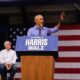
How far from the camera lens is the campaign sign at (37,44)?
557 cm

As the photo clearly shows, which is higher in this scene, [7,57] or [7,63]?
[7,57]

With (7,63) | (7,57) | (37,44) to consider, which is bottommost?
(7,63)

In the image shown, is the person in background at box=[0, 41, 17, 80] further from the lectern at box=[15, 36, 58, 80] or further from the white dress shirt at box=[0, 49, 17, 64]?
the lectern at box=[15, 36, 58, 80]

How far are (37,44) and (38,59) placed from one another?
21cm

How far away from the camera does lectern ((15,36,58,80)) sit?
554 cm

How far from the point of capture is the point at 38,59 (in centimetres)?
556

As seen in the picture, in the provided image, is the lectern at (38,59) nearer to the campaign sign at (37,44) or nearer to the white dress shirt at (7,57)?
the campaign sign at (37,44)

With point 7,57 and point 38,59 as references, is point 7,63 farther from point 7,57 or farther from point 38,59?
point 38,59

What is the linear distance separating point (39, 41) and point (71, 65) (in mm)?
3316

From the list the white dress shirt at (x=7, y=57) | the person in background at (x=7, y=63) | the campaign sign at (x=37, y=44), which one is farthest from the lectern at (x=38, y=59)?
the white dress shirt at (x=7, y=57)

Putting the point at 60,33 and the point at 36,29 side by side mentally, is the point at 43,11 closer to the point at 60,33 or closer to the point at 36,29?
the point at 60,33

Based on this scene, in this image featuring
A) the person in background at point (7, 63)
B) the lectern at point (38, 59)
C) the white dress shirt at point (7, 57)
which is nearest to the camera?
the lectern at point (38, 59)

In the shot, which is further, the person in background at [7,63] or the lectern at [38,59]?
the person in background at [7,63]

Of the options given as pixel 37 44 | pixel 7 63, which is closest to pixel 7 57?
pixel 7 63
